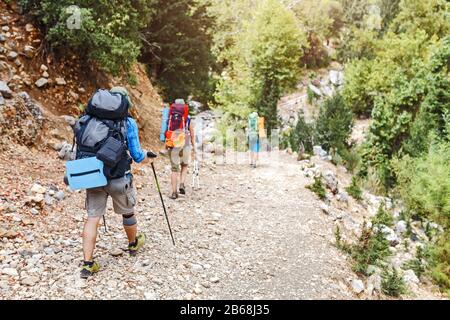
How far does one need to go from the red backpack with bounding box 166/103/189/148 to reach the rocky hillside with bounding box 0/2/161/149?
2.22 metres

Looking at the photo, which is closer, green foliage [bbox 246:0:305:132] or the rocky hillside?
the rocky hillside

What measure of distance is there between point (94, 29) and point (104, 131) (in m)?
4.97

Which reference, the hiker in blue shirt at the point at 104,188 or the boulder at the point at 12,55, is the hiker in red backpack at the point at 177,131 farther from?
the boulder at the point at 12,55

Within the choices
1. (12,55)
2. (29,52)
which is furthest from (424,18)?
(12,55)

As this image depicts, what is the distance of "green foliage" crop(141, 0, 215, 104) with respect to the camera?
13.4 m

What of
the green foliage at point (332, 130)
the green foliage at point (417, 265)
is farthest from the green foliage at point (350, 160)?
the green foliage at point (417, 265)

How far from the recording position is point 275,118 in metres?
20.6

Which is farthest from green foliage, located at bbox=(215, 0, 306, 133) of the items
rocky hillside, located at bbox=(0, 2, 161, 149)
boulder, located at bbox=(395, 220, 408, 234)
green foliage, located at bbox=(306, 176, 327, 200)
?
rocky hillside, located at bbox=(0, 2, 161, 149)

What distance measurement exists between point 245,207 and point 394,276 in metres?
3.02

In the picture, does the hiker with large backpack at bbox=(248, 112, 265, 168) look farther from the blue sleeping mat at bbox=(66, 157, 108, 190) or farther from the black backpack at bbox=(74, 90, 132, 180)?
the blue sleeping mat at bbox=(66, 157, 108, 190)

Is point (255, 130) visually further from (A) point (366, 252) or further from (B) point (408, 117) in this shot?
(B) point (408, 117)

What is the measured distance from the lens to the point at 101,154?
411 centimetres
